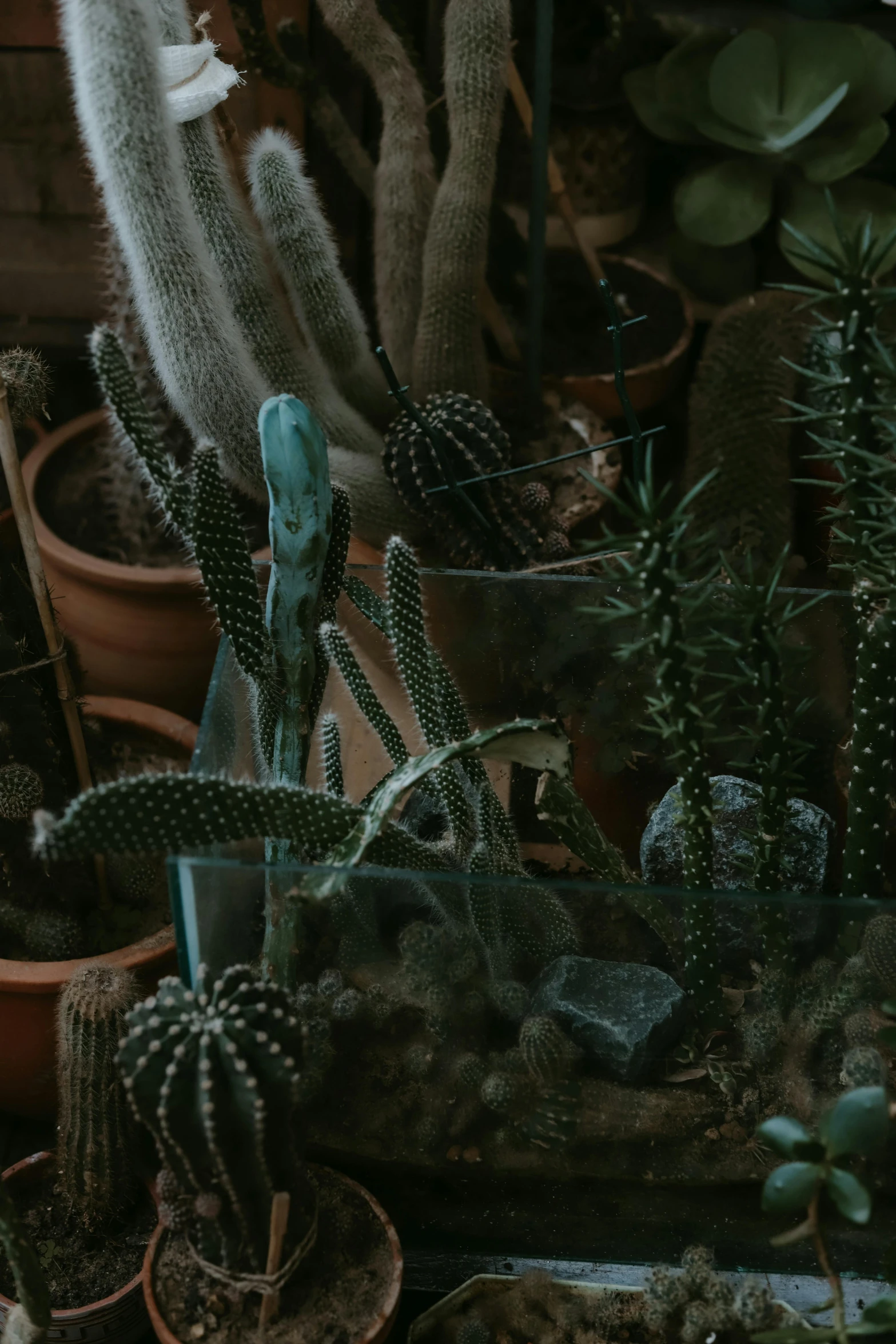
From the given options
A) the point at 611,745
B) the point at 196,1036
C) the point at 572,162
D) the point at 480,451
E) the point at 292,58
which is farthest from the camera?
the point at 572,162

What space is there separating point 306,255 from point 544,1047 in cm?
80

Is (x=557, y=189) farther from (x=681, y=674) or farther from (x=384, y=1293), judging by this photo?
(x=384, y=1293)

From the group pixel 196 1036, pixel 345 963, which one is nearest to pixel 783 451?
pixel 345 963

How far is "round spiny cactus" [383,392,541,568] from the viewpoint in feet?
4.04

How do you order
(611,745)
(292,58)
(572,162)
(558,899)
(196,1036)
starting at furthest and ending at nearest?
1. (572,162)
2. (292,58)
3. (611,745)
4. (558,899)
5. (196,1036)

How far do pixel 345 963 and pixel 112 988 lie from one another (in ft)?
0.61

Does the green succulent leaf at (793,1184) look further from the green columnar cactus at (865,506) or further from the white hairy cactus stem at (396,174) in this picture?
the white hairy cactus stem at (396,174)

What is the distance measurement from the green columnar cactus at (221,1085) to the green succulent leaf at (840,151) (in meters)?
1.41

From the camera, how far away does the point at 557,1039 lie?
0.85 m

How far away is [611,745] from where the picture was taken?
110 centimetres

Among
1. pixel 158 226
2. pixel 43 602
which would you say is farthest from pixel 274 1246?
pixel 158 226

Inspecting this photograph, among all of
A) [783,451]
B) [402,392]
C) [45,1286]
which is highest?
[402,392]

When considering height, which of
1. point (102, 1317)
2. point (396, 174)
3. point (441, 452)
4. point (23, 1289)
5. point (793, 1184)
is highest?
point (396, 174)

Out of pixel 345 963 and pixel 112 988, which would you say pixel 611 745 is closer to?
pixel 345 963
